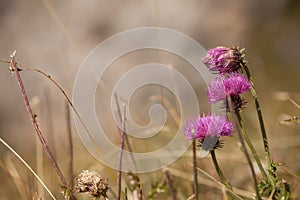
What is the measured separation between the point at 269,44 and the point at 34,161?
4.34 m

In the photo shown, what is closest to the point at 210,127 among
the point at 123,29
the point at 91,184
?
the point at 91,184

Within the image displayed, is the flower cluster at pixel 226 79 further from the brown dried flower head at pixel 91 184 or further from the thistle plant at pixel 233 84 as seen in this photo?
the brown dried flower head at pixel 91 184

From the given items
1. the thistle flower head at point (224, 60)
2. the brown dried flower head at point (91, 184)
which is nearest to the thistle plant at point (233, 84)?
the thistle flower head at point (224, 60)

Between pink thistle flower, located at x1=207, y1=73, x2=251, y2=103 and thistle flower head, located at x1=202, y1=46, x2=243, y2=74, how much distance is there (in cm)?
3

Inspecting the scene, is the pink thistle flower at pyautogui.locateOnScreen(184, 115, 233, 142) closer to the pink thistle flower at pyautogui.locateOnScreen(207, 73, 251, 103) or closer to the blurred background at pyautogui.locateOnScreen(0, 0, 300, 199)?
the pink thistle flower at pyautogui.locateOnScreen(207, 73, 251, 103)

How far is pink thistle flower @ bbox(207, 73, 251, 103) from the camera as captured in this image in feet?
4.13

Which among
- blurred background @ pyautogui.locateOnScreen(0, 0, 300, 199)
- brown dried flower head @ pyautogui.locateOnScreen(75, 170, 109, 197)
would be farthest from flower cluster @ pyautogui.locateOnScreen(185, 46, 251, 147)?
blurred background @ pyautogui.locateOnScreen(0, 0, 300, 199)

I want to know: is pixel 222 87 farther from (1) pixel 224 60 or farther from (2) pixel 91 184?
(2) pixel 91 184

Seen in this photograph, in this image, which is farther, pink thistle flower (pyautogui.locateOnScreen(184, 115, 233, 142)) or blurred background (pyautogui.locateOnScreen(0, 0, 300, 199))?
blurred background (pyautogui.locateOnScreen(0, 0, 300, 199))

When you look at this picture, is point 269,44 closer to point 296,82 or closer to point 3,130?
point 296,82

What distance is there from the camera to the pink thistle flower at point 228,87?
1260 mm

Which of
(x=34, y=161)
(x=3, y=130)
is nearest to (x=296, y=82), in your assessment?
(x=34, y=161)

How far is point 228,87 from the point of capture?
49.9 inches

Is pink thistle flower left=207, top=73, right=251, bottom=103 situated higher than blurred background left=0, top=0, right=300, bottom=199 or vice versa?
blurred background left=0, top=0, right=300, bottom=199
